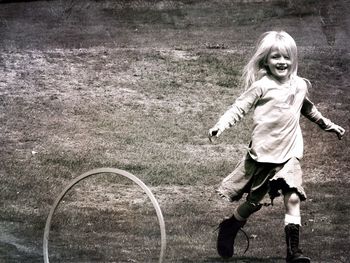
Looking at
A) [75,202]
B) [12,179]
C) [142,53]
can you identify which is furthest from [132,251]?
[142,53]

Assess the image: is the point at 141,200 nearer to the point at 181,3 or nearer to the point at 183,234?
the point at 183,234

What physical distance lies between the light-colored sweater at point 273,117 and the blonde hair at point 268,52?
Answer: 0.09 meters

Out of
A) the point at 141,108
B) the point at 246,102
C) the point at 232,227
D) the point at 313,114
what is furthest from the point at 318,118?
the point at 141,108

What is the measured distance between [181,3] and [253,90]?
1.71 meters

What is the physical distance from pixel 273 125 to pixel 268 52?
0.46 meters

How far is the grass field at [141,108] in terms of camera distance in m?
5.70

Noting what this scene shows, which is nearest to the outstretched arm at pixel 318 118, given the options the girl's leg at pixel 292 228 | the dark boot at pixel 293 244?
the girl's leg at pixel 292 228

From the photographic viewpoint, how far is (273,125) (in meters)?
4.53

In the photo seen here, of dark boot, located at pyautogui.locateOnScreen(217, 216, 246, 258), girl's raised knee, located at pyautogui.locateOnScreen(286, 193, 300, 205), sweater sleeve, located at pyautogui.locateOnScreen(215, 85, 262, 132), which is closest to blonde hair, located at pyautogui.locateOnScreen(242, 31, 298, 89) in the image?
sweater sleeve, located at pyautogui.locateOnScreen(215, 85, 262, 132)

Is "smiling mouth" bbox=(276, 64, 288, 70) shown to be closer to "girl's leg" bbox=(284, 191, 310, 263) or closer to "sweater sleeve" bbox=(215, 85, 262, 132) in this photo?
"sweater sleeve" bbox=(215, 85, 262, 132)

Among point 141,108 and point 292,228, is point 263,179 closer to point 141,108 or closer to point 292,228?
point 292,228

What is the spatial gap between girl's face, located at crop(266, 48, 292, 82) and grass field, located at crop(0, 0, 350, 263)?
1316mm

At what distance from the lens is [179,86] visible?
601 centimetres

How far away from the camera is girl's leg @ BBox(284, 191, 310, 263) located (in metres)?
4.28
